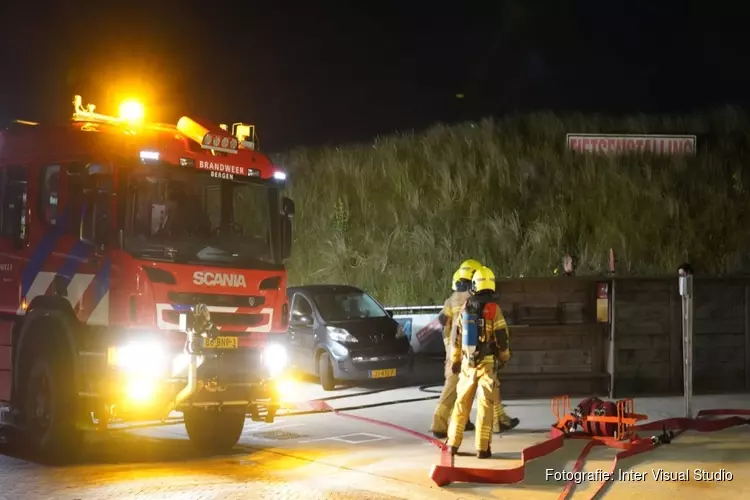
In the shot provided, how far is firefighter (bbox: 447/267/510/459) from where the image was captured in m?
8.95

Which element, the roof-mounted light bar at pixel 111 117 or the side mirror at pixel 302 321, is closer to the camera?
the roof-mounted light bar at pixel 111 117

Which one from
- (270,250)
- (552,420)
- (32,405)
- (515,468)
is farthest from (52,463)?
(552,420)

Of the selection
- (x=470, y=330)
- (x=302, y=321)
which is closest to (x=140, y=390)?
(x=470, y=330)

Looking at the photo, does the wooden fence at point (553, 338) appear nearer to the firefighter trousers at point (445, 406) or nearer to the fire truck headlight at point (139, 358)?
the firefighter trousers at point (445, 406)

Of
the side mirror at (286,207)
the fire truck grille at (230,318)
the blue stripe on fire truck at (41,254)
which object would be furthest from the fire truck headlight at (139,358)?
the side mirror at (286,207)

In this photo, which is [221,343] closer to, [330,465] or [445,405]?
[330,465]

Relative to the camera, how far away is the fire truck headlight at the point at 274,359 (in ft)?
31.8

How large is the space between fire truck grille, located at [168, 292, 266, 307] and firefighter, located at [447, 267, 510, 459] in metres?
2.24

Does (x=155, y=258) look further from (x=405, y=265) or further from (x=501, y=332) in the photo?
(x=405, y=265)

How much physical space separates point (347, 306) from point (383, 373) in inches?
74.5

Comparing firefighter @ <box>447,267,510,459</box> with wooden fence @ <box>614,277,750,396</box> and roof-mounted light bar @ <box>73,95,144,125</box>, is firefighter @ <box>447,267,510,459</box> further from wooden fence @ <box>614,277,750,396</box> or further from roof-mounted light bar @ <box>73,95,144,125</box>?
wooden fence @ <box>614,277,750,396</box>

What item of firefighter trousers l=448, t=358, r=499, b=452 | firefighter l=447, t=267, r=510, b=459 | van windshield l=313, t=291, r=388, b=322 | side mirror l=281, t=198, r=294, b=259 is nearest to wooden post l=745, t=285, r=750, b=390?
van windshield l=313, t=291, r=388, b=322

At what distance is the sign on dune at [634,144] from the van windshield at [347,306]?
37.7ft

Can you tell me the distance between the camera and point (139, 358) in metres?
8.88
